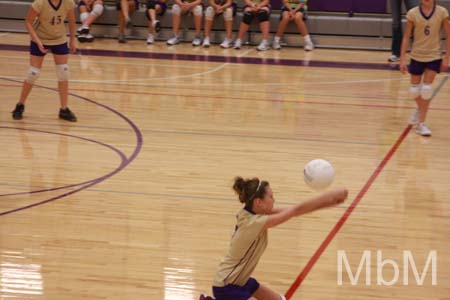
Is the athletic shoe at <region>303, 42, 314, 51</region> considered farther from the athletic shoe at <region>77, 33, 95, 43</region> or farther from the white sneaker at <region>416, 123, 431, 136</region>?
the white sneaker at <region>416, 123, 431, 136</region>

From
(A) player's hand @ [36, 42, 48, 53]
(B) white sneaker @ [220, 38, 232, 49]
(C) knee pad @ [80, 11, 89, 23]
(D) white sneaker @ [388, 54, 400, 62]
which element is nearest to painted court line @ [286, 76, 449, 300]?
(A) player's hand @ [36, 42, 48, 53]

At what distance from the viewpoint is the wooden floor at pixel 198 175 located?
20.5ft

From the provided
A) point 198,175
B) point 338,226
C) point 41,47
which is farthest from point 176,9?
point 338,226

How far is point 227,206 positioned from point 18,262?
2278 mm

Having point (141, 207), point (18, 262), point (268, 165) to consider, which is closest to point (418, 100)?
point (268, 165)

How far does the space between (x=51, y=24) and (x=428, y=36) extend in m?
4.84

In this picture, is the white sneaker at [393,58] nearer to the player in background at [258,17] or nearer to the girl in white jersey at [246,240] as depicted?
the player in background at [258,17]

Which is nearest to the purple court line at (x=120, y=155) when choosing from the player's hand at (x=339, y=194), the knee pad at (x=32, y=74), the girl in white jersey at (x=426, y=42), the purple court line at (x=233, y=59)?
the knee pad at (x=32, y=74)

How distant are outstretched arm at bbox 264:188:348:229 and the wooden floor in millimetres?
1068

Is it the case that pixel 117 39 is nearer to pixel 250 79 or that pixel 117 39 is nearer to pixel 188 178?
pixel 250 79

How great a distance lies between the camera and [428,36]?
10336mm

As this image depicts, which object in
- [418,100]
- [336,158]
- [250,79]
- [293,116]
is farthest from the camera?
[250,79]

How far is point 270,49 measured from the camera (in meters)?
18.0

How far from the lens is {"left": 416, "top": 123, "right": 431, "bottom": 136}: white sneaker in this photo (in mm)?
10719
